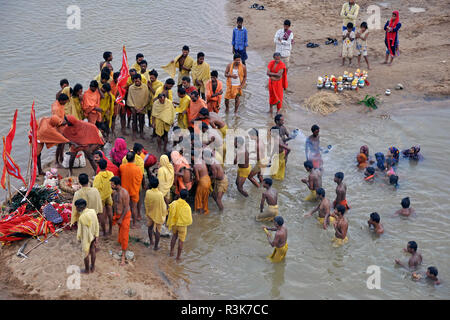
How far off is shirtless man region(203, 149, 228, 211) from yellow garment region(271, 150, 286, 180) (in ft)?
4.73

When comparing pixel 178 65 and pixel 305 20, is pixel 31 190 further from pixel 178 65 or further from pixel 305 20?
pixel 305 20

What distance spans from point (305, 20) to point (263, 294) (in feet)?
44.2

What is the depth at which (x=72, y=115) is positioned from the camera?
9742mm

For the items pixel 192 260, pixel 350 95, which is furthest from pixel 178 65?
pixel 192 260

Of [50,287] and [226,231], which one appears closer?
[50,287]

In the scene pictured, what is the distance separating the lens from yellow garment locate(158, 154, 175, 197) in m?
8.43

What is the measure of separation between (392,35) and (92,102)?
9.31 metres

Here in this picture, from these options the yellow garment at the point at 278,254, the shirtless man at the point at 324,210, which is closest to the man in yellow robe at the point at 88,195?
the yellow garment at the point at 278,254

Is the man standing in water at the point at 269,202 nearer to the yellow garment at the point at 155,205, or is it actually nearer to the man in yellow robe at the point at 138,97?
the yellow garment at the point at 155,205

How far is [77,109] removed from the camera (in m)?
10.1

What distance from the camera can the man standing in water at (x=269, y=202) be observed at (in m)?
8.82

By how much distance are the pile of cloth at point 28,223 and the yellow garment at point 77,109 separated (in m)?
2.39

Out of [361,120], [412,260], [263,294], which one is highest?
[361,120]

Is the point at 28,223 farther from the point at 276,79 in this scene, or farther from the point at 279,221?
the point at 276,79
